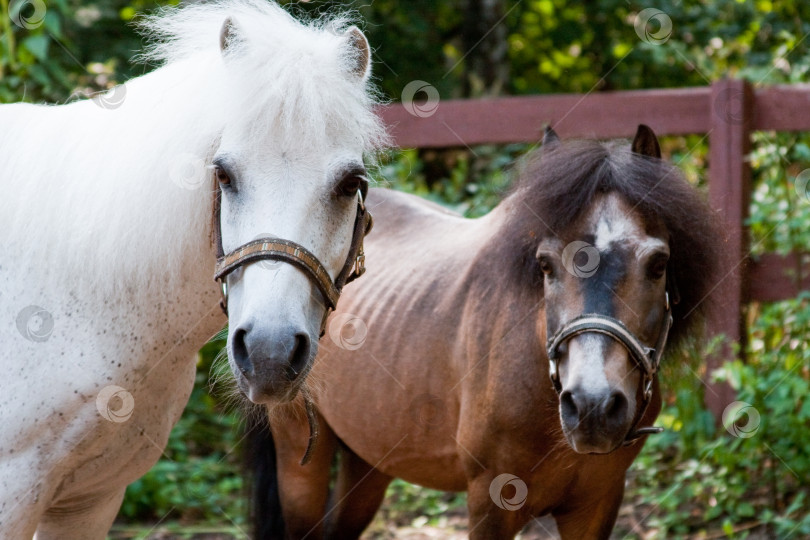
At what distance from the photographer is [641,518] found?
4.43 metres

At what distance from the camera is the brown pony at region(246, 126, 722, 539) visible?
97.0 inches

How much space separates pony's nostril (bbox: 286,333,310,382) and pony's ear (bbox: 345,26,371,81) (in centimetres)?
72

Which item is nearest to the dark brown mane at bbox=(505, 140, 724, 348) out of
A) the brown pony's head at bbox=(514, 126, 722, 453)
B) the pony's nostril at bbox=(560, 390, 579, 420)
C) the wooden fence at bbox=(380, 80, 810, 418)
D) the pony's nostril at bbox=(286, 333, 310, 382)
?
the brown pony's head at bbox=(514, 126, 722, 453)

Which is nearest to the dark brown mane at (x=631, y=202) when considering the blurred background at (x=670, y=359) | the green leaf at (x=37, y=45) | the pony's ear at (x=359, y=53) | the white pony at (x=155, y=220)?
the blurred background at (x=670, y=359)

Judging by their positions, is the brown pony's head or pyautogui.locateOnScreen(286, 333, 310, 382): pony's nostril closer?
pyautogui.locateOnScreen(286, 333, 310, 382): pony's nostril

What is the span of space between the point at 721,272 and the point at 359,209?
50.6 inches

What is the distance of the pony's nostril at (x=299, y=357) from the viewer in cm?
186

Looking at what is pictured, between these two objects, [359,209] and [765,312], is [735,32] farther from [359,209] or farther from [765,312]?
[359,209]

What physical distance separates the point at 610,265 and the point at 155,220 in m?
1.25

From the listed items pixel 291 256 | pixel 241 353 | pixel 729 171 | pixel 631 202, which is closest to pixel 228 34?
pixel 291 256

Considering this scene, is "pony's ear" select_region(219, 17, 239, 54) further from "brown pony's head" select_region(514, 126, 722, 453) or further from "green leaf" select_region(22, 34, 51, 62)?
"green leaf" select_region(22, 34, 51, 62)

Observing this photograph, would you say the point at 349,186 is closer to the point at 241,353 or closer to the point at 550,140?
the point at 241,353

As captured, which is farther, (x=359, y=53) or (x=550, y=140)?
(x=550, y=140)

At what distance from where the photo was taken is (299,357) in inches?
74.2
